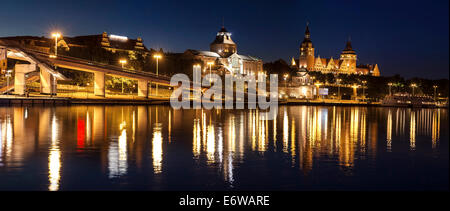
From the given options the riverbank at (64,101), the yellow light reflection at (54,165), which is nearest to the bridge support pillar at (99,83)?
the riverbank at (64,101)

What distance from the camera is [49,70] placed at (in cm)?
7319

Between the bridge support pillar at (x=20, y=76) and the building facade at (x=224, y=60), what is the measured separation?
91.1m

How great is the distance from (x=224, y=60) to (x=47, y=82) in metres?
113

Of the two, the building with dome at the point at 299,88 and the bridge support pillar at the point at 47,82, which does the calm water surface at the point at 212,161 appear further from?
the building with dome at the point at 299,88

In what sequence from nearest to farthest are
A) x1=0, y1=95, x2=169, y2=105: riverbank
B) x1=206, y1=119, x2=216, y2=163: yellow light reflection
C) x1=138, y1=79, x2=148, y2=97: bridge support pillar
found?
x1=206, y1=119, x2=216, y2=163: yellow light reflection < x1=0, y1=95, x2=169, y2=105: riverbank < x1=138, y1=79, x2=148, y2=97: bridge support pillar

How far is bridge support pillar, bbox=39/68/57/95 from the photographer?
75.6 m

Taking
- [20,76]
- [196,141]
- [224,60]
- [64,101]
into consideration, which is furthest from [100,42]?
[196,141]

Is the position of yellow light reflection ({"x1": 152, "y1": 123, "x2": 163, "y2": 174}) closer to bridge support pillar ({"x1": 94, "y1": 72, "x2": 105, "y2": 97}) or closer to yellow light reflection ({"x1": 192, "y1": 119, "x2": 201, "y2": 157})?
yellow light reflection ({"x1": 192, "y1": 119, "x2": 201, "y2": 157})

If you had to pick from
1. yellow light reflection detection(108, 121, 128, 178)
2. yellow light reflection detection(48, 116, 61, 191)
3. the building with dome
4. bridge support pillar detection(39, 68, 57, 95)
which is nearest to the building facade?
the building with dome

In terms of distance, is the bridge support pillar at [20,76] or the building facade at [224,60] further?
the building facade at [224,60]

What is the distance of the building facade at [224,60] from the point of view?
170 metres

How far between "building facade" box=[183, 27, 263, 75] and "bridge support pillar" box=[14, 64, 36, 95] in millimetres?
91148
